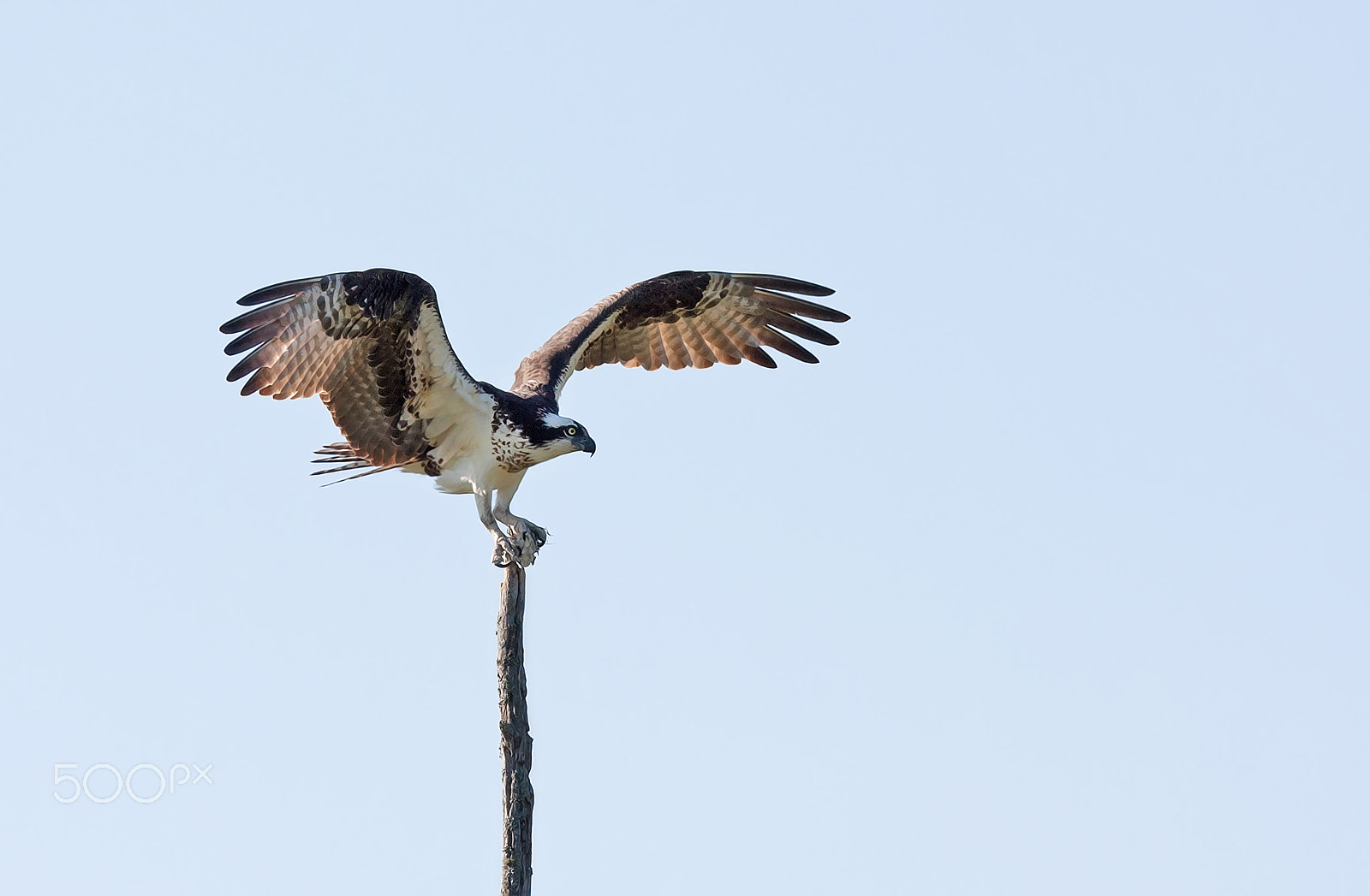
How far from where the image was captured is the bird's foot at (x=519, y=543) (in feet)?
34.3

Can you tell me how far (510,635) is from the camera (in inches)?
387

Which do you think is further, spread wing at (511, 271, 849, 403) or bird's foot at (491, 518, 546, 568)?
spread wing at (511, 271, 849, 403)

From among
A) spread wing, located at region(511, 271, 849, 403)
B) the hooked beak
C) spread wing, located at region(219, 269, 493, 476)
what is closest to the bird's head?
the hooked beak

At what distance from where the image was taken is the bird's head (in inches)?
434

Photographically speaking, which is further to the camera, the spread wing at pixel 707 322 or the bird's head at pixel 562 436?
the spread wing at pixel 707 322

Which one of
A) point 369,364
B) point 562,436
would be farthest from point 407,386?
point 562,436

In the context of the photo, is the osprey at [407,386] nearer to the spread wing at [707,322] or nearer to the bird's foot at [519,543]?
the bird's foot at [519,543]

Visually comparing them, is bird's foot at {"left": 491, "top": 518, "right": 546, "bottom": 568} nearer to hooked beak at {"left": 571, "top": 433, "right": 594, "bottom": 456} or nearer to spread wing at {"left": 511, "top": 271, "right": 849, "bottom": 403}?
hooked beak at {"left": 571, "top": 433, "right": 594, "bottom": 456}

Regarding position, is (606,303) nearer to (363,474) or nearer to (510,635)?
(363,474)

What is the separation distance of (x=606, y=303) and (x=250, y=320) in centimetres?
324

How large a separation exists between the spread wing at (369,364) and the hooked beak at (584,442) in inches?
21.4

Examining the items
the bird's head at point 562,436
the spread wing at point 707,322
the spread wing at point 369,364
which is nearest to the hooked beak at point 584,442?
the bird's head at point 562,436

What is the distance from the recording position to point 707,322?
13641mm

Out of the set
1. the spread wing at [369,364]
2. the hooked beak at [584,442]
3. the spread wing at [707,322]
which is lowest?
the hooked beak at [584,442]
